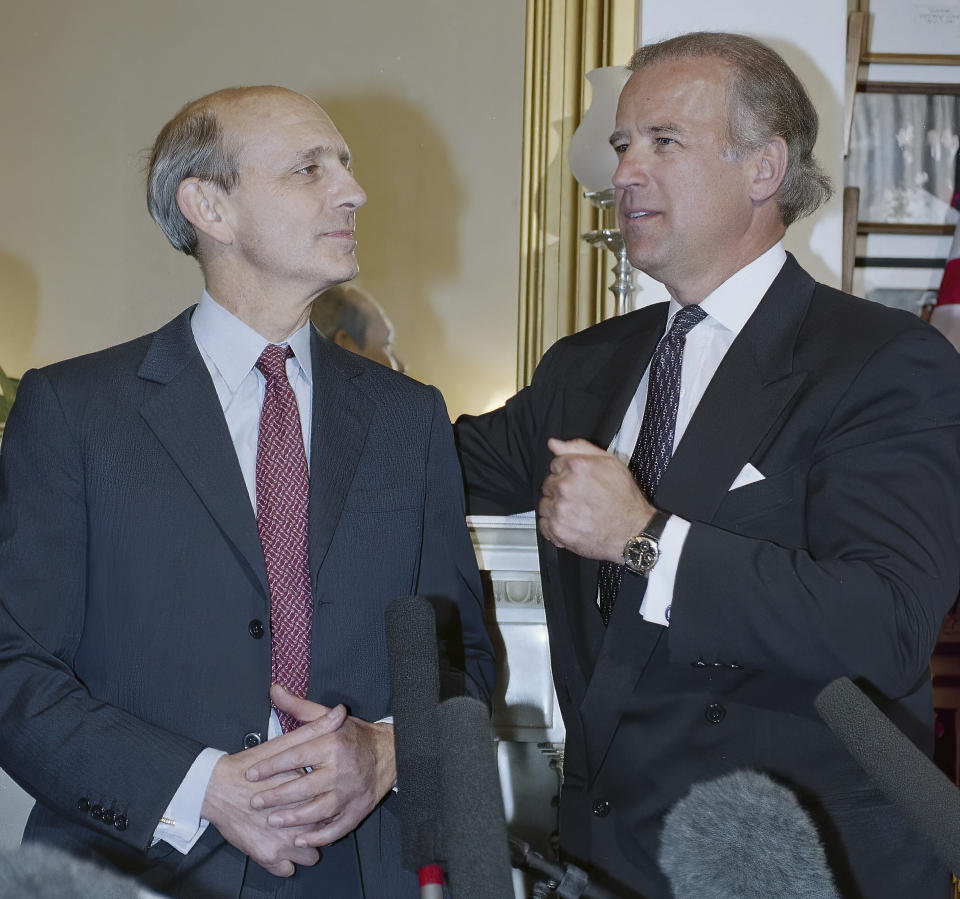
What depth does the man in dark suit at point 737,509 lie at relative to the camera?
1.42 m

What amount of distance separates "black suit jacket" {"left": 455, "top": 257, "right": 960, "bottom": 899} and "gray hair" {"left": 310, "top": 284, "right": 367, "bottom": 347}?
1503 millimetres

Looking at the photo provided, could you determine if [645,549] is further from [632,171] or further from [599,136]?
[599,136]

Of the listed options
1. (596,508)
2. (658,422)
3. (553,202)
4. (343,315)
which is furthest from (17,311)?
(596,508)

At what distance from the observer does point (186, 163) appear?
67.0 inches

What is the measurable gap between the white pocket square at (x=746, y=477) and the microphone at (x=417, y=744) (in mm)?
833

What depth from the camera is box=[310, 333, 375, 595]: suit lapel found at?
1534 millimetres

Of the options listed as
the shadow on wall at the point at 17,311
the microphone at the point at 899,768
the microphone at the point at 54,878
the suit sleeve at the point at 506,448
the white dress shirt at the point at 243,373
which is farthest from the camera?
the shadow on wall at the point at 17,311

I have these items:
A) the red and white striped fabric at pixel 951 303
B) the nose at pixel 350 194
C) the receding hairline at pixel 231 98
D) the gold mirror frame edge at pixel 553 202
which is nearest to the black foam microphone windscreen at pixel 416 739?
the nose at pixel 350 194

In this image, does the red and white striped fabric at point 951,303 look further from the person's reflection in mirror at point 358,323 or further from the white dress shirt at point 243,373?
the white dress shirt at point 243,373

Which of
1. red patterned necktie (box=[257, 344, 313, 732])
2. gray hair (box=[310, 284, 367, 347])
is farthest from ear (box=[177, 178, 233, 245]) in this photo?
gray hair (box=[310, 284, 367, 347])

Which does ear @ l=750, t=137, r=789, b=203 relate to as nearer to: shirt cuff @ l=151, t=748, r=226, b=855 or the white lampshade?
the white lampshade

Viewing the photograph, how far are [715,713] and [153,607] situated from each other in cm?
71

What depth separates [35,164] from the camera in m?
3.21

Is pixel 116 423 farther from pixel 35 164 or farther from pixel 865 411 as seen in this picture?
pixel 35 164
